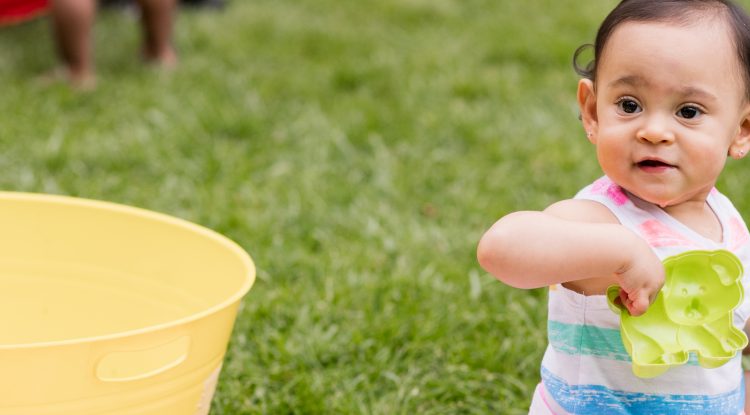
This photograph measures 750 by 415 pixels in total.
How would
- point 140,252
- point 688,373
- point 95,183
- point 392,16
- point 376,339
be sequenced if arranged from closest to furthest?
1. point 688,373
2. point 140,252
3. point 376,339
4. point 95,183
5. point 392,16

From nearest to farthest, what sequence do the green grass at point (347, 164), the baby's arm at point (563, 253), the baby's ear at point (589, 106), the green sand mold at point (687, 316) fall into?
the baby's arm at point (563, 253) < the green sand mold at point (687, 316) < the baby's ear at point (589, 106) < the green grass at point (347, 164)

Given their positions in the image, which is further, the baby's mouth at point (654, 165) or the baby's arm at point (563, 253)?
the baby's mouth at point (654, 165)

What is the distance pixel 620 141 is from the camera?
1185 mm

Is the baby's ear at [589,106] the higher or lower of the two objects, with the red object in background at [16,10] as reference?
higher

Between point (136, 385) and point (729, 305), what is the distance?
689 millimetres

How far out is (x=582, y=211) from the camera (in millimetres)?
1219

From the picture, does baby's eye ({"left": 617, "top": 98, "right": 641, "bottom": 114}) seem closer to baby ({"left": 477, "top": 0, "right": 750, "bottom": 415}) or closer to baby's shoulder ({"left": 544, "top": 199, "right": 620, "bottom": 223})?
baby ({"left": 477, "top": 0, "right": 750, "bottom": 415})

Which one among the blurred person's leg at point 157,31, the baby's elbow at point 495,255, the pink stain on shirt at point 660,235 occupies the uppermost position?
the baby's elbow at point 495,255

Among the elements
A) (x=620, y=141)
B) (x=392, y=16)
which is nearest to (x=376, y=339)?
(x=620, y=141)

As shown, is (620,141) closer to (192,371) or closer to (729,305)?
(729,305)

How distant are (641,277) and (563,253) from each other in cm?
10

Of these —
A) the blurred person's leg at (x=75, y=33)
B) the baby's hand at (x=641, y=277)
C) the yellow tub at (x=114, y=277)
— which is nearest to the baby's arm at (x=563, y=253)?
the baby's hand at (x=641, y=277)

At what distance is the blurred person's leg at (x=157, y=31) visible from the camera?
358cm

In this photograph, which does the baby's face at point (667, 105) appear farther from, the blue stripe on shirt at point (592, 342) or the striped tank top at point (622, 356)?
the blue stripe on shirt at point (592, 342)
